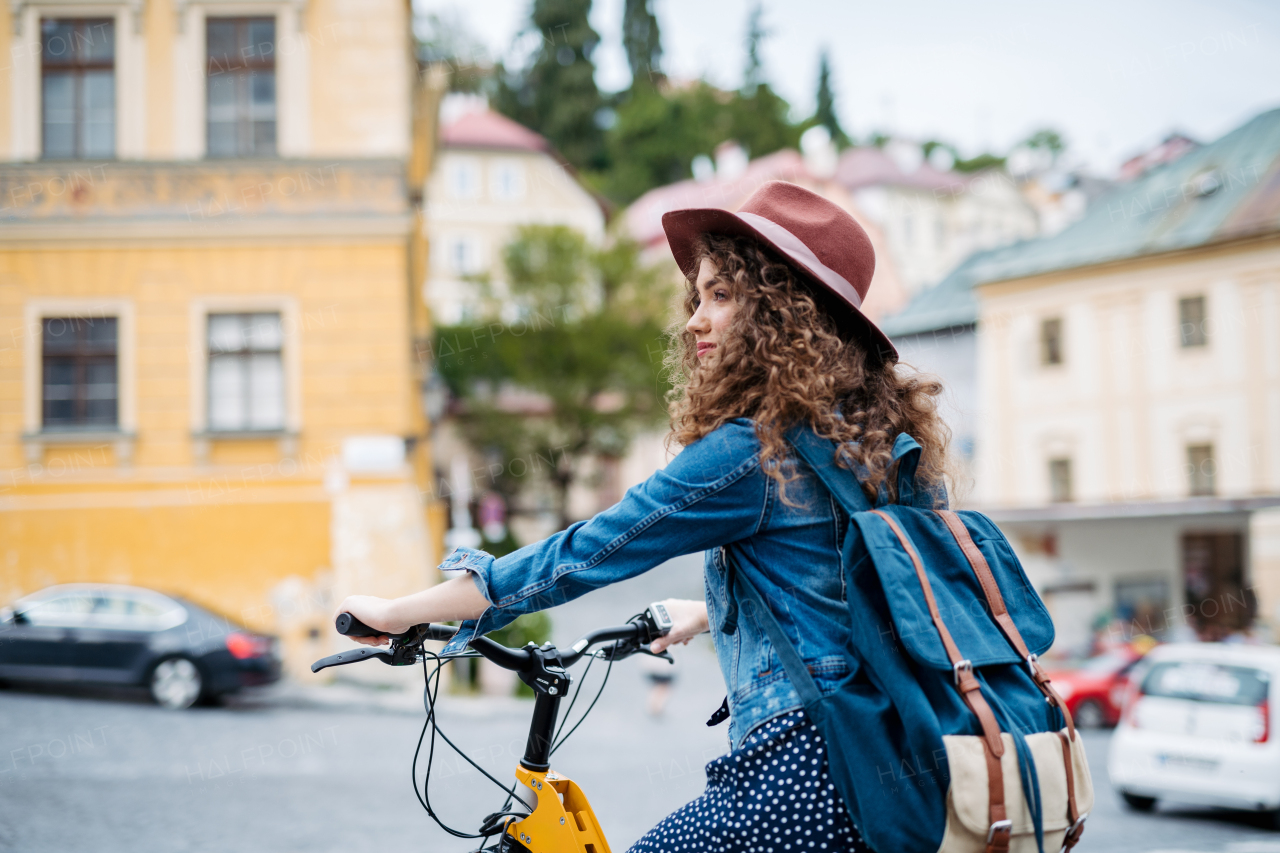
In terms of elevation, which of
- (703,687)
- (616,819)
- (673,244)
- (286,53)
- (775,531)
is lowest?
(703,687)

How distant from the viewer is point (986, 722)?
1743mm

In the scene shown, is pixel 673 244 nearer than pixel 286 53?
Yes

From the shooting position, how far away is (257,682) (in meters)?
13.3

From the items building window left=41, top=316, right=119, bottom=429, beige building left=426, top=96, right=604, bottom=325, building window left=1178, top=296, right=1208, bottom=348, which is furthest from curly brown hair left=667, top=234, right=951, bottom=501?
beige building left=426, top=96, right=604, bottom=325

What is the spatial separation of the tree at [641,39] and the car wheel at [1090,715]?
4949cm

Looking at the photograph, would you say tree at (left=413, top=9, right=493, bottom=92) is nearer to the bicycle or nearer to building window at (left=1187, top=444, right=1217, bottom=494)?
building window at (left=1187, top=444, right=1217, bottom=494)

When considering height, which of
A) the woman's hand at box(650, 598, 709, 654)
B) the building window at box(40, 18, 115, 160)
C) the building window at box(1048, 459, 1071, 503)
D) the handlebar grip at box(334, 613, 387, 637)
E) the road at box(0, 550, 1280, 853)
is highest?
the building window at box(40, 18, 115, 160)

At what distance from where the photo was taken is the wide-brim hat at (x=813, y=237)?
204cm

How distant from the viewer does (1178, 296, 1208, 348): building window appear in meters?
26.9

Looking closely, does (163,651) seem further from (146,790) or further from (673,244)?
(673,244)

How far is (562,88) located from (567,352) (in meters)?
25.6

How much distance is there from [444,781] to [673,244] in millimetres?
8331

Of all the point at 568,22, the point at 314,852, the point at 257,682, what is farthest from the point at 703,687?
the point at 568,22

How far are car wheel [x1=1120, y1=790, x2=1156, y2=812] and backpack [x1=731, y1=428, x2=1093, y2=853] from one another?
31.2 ft
